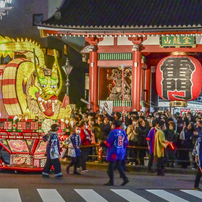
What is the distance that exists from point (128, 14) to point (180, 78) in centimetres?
479

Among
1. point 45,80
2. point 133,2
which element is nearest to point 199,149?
point 45,80

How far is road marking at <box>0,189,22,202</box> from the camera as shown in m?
9.82

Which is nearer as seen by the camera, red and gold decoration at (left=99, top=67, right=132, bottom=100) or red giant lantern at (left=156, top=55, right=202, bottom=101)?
red giant lantern at (left=156, top=55, right=202, bottom=101)

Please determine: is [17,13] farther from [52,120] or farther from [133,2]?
[52,120]

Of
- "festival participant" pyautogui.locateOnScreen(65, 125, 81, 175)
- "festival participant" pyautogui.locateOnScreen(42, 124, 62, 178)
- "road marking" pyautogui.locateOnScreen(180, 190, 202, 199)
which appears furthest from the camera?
"festival participant" pyautogui.locateOnScreen(65, 125, 81, 175)

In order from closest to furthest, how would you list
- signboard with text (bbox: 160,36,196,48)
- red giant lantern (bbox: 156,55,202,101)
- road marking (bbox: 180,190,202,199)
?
road marking (bbox: 180,190,202,199) < red giant lantern (bbox: 156,55,202,101) < signboard with text (bbox: 160,36,196,48)

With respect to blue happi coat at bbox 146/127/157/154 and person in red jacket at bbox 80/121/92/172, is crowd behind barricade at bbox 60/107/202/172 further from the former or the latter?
blue happi coat at bbox 146/127/157/154

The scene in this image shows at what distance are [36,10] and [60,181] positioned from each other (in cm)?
2639

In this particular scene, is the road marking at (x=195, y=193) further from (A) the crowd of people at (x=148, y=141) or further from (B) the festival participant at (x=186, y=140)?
(B) the festival participant at (x=186, y=140)

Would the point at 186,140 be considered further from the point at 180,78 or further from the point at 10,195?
the point at 10,195

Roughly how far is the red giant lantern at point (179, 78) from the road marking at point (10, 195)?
44.6 feet

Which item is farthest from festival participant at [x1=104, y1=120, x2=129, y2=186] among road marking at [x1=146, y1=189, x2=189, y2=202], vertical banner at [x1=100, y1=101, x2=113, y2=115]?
vertical banner at [x1=100, y1=101, x2=113, y2=115]

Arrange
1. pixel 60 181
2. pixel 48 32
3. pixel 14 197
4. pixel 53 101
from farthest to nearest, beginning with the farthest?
A: pixel 48 32 < pixel 53 101 < pixel 60 181 < pixel 14 197

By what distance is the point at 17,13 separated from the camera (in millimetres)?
37688
